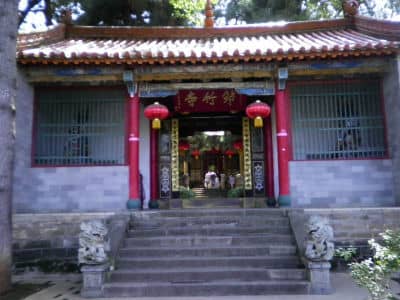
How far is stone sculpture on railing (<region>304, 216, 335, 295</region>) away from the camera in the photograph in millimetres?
4523

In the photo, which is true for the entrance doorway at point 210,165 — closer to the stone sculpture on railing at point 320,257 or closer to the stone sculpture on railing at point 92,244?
the stone sculpture on railing at point 320,257

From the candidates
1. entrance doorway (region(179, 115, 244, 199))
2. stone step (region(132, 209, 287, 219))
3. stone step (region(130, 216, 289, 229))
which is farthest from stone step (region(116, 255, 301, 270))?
entrance doorway (region(179, 115, 244, 199))

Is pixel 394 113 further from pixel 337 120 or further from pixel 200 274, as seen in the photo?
pixel 200 274

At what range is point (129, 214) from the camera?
600cm

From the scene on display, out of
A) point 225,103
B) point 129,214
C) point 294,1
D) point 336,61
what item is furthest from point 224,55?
point 294,1

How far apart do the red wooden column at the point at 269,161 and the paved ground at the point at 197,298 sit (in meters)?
2.98

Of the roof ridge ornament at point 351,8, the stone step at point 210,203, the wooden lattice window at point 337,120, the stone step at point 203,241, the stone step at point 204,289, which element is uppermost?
the roof ridge ornament at point 351,8

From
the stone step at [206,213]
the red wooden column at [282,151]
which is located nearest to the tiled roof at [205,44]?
the red wooden column at [282,151]

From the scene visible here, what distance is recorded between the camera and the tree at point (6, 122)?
4641 millimetres

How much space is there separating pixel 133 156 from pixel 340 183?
4.10 meters

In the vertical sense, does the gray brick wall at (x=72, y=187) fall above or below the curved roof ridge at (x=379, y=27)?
below

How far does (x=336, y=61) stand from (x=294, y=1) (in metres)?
8.60

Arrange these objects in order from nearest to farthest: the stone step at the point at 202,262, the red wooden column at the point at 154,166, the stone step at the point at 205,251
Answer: the stone step at the point at 202,262 < the stone step at the point at 205,251 < the red wooden column at the point at 154,166

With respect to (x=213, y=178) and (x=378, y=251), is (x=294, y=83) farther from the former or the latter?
(x=213, y=178)
